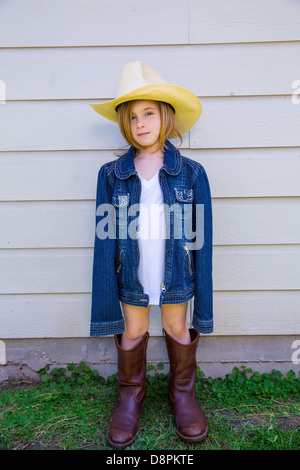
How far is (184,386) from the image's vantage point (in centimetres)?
192

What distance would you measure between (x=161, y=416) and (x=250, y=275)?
40.8 inches

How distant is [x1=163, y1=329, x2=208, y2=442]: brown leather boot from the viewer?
180 centimetres

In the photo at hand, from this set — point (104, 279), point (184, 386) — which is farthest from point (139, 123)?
point (184, 386)

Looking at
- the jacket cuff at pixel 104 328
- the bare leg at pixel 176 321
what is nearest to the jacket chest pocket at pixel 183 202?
the bare leg at pixel 176 321

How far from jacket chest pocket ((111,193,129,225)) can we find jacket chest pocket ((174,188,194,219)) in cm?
26

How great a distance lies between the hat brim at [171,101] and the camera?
1.63 metres

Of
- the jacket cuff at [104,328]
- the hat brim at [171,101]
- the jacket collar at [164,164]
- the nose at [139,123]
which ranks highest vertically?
the hat brim at [171,101]

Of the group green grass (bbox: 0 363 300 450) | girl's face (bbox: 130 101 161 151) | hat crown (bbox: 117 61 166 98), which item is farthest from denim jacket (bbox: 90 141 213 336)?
green grass (bbox: 0 363 300 450)

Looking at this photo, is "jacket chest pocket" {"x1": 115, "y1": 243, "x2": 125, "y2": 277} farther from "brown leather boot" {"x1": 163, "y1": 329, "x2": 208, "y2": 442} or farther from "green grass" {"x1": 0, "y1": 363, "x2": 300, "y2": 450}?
"green grass" {"x1": 0, "y1": 363, "x2": 300, "y2": 450}

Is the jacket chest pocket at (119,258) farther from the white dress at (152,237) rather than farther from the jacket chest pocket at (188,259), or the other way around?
the jacket chest pocket at (188,259)

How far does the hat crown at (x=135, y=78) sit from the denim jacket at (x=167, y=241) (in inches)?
12.4

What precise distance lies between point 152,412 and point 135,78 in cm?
187

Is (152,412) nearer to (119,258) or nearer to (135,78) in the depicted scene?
(119,258)

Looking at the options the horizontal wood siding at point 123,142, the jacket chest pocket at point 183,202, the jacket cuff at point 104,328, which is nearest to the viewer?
the jacket chest pocket at point 183,202
